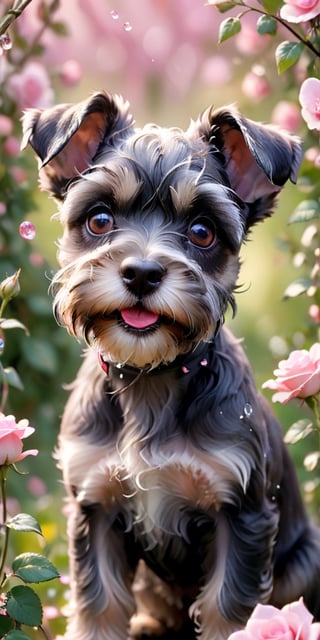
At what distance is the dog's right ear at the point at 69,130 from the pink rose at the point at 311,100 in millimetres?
649

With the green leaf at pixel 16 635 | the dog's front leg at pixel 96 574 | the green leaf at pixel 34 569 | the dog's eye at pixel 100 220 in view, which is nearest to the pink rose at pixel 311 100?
the dog's eye at pixel 100 220

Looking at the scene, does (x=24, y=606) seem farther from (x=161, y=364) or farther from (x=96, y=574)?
(x=161, y=364)

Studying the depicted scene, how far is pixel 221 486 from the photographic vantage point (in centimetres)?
396

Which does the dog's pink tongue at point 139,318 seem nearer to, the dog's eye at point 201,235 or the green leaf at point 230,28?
the dog's eye at point 201,235

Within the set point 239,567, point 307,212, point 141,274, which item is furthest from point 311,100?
point 239,567

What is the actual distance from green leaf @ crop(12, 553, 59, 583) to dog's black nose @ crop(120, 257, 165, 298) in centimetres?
87

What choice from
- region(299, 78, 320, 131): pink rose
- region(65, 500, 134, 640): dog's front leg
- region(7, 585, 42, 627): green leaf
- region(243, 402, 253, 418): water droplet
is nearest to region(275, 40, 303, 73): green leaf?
region(299, 78, 320, 131): pink rose

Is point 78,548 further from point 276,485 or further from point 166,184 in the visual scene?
point 166,184

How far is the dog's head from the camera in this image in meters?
3.62

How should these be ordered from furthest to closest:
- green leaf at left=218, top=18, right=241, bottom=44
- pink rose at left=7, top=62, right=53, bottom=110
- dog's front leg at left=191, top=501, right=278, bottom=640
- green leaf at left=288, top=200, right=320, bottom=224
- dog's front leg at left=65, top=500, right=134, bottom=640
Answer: pink rose at left=7, top=62, right=53, bottom=110 < green leaf at left=288, top=200, right=320, bottom=224 < dog's front leg at left=65, top=500, right=134, bottom=640 < dog's front leg at left=191, top=501, right=278, bottom=640 < green leaf at left=218, top=18, right=241, bottom=44

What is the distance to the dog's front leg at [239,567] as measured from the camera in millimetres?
4035

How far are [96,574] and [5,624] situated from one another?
716 mm

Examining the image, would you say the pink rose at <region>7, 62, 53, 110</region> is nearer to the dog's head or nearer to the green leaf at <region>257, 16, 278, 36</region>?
the dog's head

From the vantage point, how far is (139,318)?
3625mm
